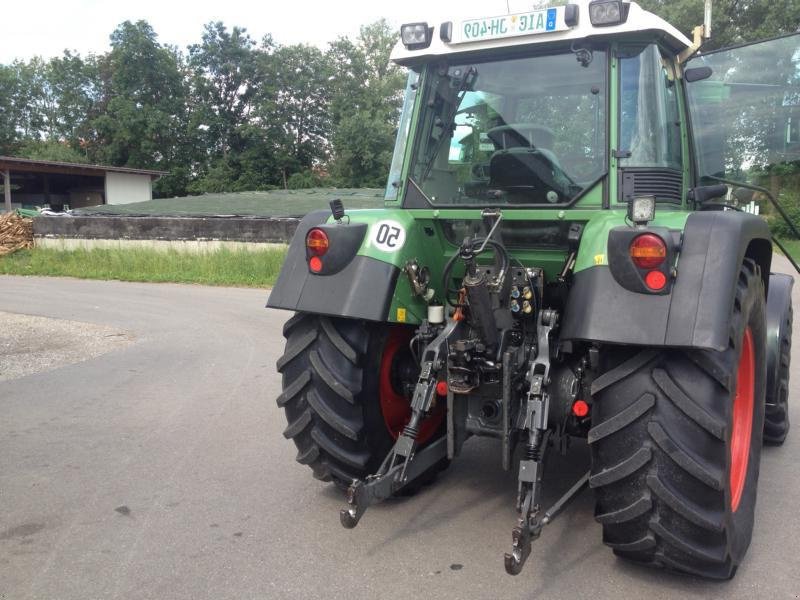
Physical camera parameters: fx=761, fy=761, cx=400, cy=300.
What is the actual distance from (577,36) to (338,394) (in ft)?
7.12

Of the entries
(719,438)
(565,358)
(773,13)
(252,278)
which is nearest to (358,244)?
(565,358)

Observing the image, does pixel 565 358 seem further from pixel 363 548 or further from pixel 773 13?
pixel 773 13

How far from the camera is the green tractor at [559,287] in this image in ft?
10.3

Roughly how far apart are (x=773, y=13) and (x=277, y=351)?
30.8 metres

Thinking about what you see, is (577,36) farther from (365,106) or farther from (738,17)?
(365,106)

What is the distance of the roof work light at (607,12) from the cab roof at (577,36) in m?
0.02

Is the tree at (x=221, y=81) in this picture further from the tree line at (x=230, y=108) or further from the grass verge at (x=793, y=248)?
the grass verge at (x=793, y=248)

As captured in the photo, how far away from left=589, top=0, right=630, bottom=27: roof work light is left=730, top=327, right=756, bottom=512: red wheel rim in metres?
1.65

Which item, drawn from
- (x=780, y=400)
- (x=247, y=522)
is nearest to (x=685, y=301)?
(x=247, y=522)

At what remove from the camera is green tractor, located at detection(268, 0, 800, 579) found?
10.3 feet

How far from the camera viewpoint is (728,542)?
3.20 metres

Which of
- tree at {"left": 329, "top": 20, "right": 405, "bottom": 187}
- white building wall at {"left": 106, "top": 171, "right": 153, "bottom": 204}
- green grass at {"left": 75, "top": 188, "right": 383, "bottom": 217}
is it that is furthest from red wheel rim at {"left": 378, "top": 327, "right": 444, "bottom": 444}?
white building wall at {"left": 106, "top": 171, "right": 153, "bottom": 204}

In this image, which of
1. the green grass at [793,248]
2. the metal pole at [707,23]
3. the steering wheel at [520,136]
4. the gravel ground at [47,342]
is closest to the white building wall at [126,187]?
the gravel ground at [47,342]

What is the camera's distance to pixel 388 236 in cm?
400
